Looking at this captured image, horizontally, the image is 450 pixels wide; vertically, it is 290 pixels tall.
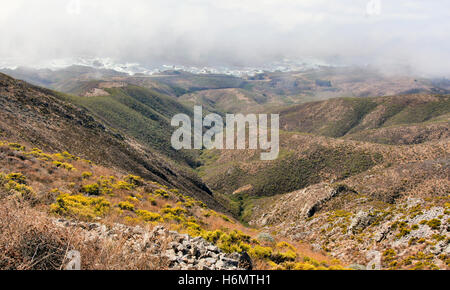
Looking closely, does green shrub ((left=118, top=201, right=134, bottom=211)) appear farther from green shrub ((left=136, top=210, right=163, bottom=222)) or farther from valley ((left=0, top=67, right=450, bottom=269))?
green shrub ((left=136, top=210, right=163, bottom=222))

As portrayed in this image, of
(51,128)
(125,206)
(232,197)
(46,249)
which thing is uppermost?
(51,128)

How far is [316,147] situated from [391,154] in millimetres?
26675

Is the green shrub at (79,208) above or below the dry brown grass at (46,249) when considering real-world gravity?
above

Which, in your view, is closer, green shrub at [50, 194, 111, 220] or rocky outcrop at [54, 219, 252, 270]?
rocky outcrop at [54, 219, 252, 270]

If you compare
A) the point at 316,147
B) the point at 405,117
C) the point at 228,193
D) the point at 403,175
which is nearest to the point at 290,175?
the point at 316,147

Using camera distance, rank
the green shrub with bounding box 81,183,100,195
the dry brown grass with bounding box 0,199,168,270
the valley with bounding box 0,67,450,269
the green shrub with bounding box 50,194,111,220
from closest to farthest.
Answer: the dry brown grass with bounding box 0,199,168,270 → the valley with bounding box 0,67,450,269 → the green shrub with bounding box 50,194,111,220 → the green shrub with bounding box 81,183,100,195

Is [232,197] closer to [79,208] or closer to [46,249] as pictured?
[79,208]

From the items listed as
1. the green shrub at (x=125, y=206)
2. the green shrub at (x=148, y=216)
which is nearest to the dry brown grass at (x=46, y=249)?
the green shrub at (x=148, y=216)

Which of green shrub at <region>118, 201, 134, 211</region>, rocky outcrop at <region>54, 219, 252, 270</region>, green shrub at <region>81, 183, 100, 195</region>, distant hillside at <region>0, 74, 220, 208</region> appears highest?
distant hillside at <region>0, 74, 220, 208</region>

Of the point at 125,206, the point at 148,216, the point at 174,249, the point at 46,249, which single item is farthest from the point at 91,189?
the point at 46,249

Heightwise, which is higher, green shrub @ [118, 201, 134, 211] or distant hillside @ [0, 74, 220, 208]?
distant hillside @ [0, 74, 220, 208]

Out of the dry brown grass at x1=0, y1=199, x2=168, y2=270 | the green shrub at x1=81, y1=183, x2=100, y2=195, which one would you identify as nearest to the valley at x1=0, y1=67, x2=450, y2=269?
the dry brown grass at x1=0, y1=199, x2=168, y2=270

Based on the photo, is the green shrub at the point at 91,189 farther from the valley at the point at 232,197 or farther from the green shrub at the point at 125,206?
the green shrub at the point at 125,206
